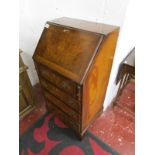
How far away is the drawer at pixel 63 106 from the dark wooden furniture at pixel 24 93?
9.9 inches

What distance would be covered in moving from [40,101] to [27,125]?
0.35 meters

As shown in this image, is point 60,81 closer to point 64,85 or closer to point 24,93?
point 64,85

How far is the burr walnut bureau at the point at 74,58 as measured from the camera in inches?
A: 34.6

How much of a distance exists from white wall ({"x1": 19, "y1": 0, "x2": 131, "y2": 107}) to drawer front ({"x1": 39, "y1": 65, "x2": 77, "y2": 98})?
1.59 feet

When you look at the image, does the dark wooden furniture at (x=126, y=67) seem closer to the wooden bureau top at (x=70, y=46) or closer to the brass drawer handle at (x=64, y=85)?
the wooden bureau top at (x=70, y=46)

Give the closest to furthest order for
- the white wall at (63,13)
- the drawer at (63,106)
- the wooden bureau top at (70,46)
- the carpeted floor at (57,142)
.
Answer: the wooden bureau top at (70,46)
the white wall at (63,13)
the drawer at (63,106)
the carpeted floor at (57,142)

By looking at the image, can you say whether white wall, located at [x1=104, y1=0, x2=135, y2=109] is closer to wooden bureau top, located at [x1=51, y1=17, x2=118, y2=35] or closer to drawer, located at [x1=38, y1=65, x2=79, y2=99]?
wooden bureau top, located at [x1=51, y1=17, x2=118, y2=35]

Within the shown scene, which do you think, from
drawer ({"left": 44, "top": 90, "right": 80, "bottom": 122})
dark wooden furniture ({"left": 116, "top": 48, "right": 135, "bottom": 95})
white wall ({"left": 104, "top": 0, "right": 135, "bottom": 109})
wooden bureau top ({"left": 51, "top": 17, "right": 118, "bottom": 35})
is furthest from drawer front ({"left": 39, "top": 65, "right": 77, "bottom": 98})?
dark wooden furniture ({"left": 116, "top": 48, "right": 135, "bottom": 95})

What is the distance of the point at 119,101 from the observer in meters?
1.76

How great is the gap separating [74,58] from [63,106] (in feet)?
1.67

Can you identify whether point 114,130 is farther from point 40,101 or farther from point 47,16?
point 47,16

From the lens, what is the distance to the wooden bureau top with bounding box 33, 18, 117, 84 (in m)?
0.88

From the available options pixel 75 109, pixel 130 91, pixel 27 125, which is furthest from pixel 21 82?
pixel 130 91

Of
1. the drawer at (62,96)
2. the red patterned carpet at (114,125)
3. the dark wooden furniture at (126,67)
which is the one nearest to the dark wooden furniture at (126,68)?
the dark wooden furniture at (126,67)
